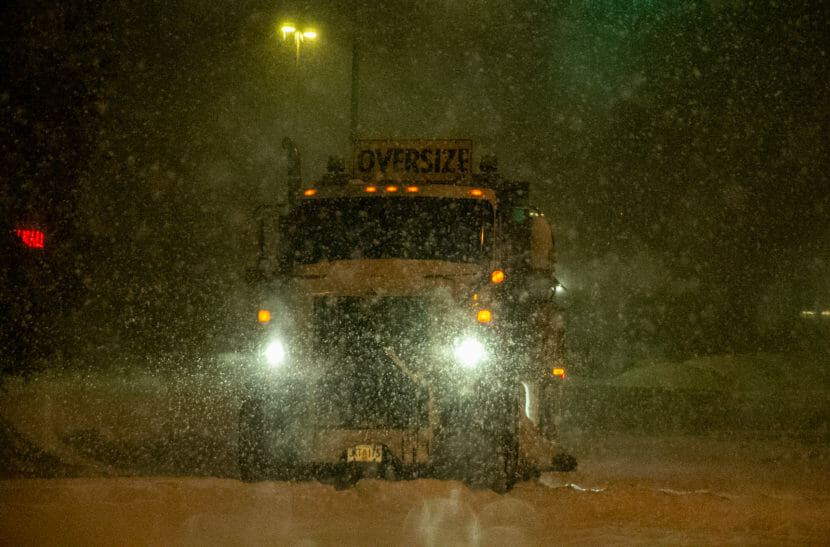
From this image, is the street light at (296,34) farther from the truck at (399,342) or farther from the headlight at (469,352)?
the headlight at (469,352)

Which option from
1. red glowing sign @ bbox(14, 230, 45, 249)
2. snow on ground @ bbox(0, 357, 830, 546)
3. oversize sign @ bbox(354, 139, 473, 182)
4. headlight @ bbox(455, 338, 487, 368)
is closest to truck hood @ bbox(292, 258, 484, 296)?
headlight @ bbox(455, 338, 487, 368)

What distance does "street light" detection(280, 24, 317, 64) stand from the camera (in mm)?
19656

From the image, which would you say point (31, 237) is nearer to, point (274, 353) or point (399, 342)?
point (274, 353)

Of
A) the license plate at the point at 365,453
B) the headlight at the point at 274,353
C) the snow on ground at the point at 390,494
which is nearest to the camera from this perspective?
the snow on ground at the point at 390,494

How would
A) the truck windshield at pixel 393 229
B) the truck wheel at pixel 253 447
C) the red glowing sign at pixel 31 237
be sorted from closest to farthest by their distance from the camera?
the truck wheel at pixel 253 447 → the truck windshield at pixel 393 229 → the red glowing sign at pixel 31 237

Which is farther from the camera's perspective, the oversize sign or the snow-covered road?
the oversize sign

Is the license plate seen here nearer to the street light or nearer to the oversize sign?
the oversize sign

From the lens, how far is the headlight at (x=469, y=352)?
891 centimetres

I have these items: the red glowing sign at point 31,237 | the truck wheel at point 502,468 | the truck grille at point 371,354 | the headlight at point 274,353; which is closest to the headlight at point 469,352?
the truck grille at point 371,354

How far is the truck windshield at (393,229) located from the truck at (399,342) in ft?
0.05

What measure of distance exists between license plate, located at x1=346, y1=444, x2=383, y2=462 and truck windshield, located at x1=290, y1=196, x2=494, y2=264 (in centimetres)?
207

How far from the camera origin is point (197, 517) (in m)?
7.14

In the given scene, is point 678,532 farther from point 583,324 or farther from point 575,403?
point 583,324

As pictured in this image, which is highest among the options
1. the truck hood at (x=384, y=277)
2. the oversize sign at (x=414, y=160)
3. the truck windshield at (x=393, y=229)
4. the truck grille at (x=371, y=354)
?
the oversize sign at (x=414, y=160)
